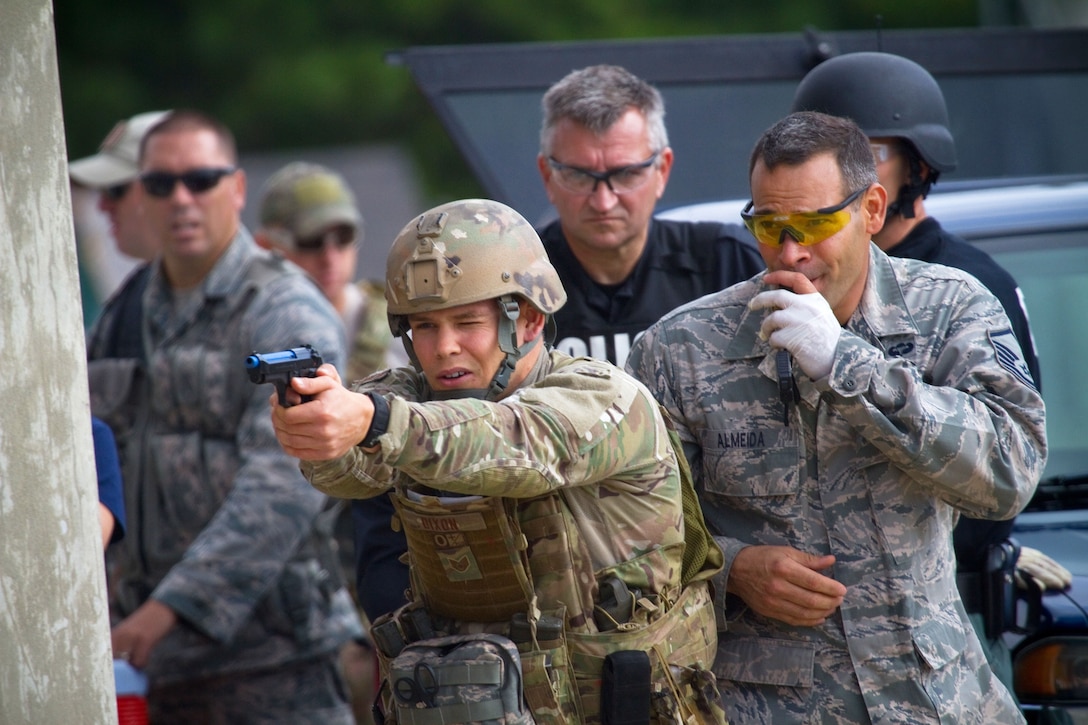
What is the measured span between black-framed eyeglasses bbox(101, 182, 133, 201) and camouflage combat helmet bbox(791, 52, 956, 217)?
119 inches

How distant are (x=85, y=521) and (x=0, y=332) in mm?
372

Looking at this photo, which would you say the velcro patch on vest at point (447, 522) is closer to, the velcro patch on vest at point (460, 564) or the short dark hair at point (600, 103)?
the velcro patch on vest at point (460, 564)

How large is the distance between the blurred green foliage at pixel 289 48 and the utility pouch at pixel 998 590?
37.5 ft

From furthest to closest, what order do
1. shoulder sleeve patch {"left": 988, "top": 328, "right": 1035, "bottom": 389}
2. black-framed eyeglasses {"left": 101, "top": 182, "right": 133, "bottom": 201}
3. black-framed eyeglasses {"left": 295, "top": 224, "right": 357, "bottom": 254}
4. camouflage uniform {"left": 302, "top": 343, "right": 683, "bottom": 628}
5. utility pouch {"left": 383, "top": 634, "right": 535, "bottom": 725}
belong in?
black-framed eyeglasses {"left": 295, "top": 224, "right": 357, "bottom": 254} → black-framed eyeglasses {"left": 101, "top": 182, "right": 133, "bottom": 201} → shoulder sleeve patch {"left": 988, "top": 328, "right": 1035, "bottom": 389} → utility pouch {"left": 383, "top": 634, "right": 535, "bottom": 725} → camouflage uniform {"left": 302, "top": 343, "right": 683, "bottom": 628}

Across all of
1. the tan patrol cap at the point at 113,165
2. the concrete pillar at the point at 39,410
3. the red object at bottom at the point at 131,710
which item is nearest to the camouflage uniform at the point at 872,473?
the concrete pillar at the point at 39,410

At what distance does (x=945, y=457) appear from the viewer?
2830 mm

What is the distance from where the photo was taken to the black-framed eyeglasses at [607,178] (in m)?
3.92

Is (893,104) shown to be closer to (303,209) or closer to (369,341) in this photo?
(369,341)

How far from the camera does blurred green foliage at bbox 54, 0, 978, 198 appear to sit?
47.6 feet

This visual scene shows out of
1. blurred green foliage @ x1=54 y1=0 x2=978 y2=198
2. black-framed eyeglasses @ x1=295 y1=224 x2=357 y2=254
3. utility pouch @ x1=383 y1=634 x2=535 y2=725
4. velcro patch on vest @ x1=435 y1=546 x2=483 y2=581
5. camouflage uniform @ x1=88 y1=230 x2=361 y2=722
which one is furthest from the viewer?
blurred green foliage @ x1=54 y1=0 x2=978 y2=198

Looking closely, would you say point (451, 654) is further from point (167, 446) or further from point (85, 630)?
point (167, 446)

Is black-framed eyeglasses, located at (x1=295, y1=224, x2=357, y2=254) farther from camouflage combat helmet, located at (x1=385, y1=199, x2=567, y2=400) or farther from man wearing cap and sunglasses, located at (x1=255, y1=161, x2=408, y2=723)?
camouflage combat helmet, located at (x1=385, y1=199, x2=567, y2=400)

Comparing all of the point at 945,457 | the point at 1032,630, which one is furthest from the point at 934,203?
the point at 945,457

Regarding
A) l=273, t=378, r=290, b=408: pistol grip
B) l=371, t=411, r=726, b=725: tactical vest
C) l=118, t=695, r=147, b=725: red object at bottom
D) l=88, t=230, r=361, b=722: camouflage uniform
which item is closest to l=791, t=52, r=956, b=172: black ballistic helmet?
l=371, t=411, r=726, b=725: tactical vest
